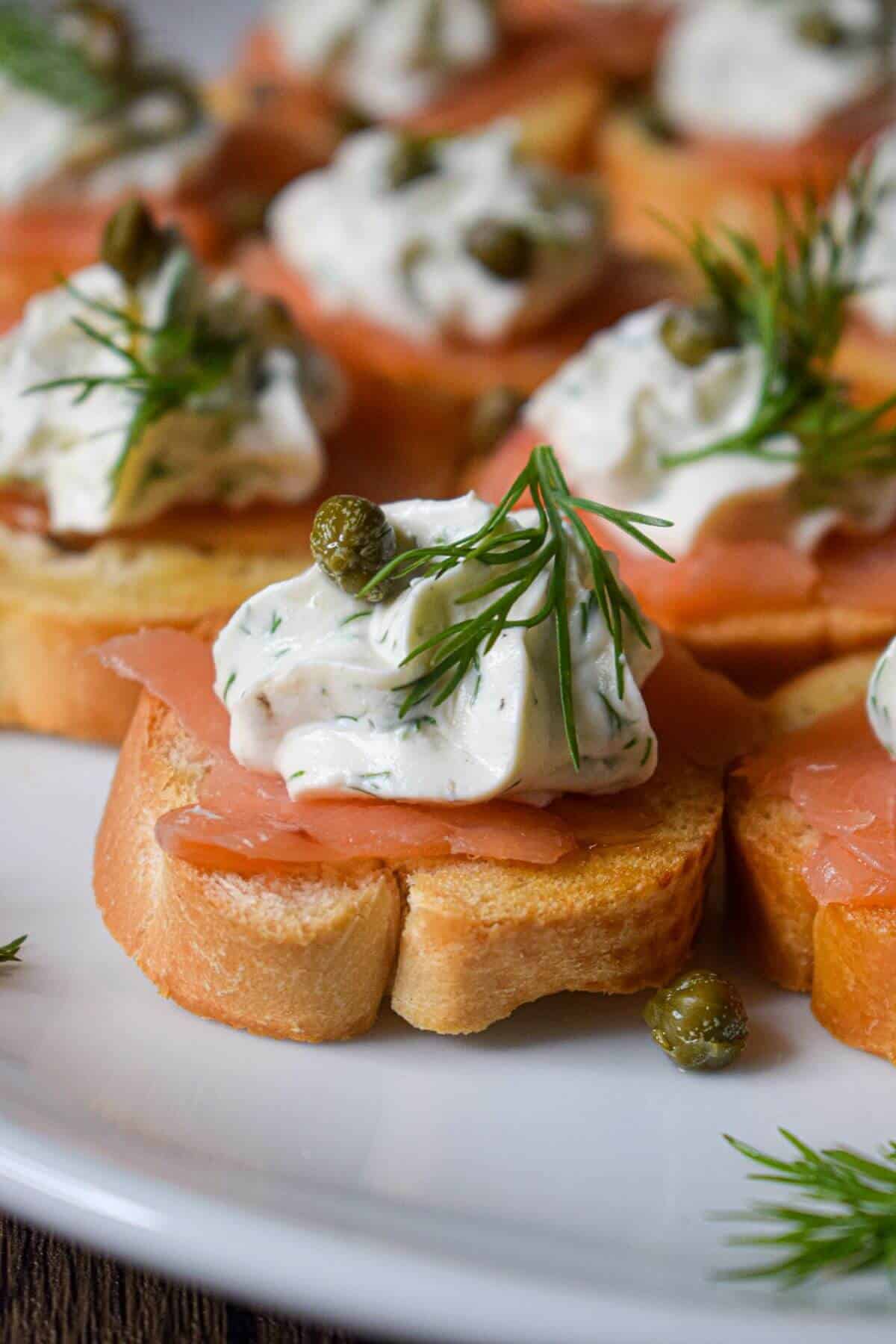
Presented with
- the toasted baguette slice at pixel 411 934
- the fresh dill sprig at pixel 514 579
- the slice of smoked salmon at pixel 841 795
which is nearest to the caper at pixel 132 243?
the fresh dill sprig at pixel 514 579

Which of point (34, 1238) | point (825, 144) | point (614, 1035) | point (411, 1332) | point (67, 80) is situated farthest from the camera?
point (825, 144)

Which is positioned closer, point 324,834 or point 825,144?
point 324,834

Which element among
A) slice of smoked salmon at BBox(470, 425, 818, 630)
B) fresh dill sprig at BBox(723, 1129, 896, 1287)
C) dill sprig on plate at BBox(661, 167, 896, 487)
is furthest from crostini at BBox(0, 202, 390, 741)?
fresh dill sprig at BBox(723, 1129, 896, 1287)

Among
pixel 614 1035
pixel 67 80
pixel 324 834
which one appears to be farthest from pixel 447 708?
pixel 67 80

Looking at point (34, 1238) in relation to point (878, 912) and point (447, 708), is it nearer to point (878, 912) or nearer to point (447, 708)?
point (447, 708)

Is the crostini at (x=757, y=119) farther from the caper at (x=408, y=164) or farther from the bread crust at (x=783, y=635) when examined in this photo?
the bread crust at (x=783, y=635)

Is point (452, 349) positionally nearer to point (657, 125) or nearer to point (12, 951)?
point (657, 125)

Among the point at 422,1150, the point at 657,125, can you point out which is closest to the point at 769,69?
the point at 657,125
